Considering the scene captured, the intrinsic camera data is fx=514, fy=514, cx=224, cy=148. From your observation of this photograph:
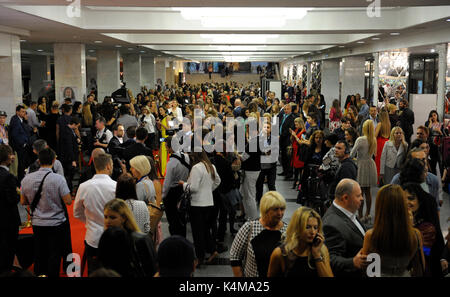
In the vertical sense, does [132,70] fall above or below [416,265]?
above

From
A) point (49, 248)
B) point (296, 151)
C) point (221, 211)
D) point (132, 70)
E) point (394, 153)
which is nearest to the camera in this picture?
point (49, 248)

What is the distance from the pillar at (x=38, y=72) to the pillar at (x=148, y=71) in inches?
299

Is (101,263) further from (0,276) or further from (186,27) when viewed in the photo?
(186,27)

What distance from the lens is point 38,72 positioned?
36.5 meters

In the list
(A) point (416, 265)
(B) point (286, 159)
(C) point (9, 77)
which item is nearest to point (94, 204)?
(A) point (416, 265)

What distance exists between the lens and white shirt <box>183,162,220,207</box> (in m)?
A: 6.14

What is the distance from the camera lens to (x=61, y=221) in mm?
5375

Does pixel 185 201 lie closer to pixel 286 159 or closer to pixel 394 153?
pixel 394 153

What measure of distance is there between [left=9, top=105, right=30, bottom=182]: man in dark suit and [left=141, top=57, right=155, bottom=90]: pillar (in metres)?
22.9

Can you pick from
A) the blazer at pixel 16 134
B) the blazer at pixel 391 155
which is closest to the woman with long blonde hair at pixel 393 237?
the blazer at pixel 391 155

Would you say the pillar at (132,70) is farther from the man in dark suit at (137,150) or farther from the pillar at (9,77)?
the man in dark suit at (137,150)

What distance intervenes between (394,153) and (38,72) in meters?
32.8
